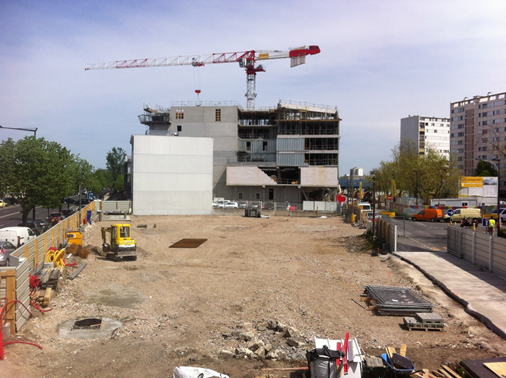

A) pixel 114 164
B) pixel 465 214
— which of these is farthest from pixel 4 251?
pixel 114 164

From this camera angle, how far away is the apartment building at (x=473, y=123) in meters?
90.5

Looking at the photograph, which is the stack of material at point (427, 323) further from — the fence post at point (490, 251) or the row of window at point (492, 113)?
the row of window at point (492, 113)

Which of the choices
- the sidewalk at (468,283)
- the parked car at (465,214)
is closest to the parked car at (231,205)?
the parked car at (465,214)

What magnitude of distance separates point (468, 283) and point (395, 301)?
5145mm

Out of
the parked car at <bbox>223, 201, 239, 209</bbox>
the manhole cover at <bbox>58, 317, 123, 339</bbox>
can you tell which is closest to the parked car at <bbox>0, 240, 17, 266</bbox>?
the manhole cover at <bbox>58, 317, 123, 339</bbox>

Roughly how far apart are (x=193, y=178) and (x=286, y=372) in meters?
49.8

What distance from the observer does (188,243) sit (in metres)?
32.1

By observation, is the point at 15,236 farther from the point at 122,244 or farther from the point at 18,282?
the point at 18,282

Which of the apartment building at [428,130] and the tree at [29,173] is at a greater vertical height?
the apartment building at [428,130]

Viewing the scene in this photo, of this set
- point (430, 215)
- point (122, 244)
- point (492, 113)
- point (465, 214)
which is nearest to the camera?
point (122, 244)

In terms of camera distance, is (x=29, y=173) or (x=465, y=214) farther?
(x=465, y=214)

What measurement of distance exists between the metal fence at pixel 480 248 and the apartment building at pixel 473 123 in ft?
249

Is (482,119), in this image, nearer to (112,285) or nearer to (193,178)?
(193,178)

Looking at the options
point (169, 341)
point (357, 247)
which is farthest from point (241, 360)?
point (357, 247)
